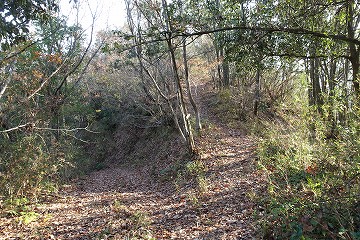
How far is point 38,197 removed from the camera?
8297 millimetres

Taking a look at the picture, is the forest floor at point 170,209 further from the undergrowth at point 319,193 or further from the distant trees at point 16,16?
the distant trees at point 16,16

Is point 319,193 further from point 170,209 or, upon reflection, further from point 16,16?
point 16,16

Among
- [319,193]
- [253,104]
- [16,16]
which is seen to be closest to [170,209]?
[319,193]

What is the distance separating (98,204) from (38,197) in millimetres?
2020

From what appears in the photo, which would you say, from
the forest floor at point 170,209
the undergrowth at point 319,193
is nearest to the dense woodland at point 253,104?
the undergrowth at point 319,193

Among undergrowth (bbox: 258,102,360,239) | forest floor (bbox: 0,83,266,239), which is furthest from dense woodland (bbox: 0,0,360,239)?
forest floor (bbox: 0,83,266,239)

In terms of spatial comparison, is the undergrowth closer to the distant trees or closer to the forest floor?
the forest floor

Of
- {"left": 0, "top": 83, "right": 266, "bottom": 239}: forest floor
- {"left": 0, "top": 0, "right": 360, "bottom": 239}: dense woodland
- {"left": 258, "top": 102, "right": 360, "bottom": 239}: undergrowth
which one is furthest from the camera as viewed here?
{"left": 0, "top": 83, "right": 266, "bottom": 239}: forest floor

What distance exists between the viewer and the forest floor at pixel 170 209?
5.20 meters

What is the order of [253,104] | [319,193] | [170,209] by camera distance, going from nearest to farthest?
[319,193] → [170,209] → [253,104]

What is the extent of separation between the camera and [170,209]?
6770mm

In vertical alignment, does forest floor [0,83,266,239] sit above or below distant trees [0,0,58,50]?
below

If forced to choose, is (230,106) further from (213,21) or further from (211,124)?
(213,21)

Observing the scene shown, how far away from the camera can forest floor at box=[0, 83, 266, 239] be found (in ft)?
17.1
